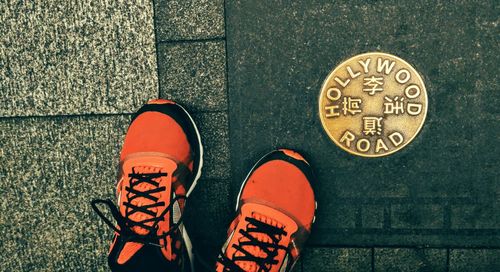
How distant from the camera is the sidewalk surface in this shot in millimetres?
1352

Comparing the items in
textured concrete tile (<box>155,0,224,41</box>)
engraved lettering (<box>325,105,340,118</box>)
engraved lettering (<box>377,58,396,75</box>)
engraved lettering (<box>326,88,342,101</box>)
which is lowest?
engraved lettering (<box>325,105,340,118</box>)

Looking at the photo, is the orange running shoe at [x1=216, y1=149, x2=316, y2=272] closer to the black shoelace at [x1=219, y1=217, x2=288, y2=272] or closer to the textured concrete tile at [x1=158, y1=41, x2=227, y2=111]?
the black shoelace at [x1=219, y1=217, x2=288, y2=272]

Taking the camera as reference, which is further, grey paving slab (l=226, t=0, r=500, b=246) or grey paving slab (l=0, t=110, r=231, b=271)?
grey paving slab (l=0, t=110, r=231, b=271)

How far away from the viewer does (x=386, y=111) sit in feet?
4.52

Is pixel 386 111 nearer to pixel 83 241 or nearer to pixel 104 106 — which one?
pixel 104 106

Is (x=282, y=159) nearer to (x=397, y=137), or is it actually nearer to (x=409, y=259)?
(x=397, y=137)

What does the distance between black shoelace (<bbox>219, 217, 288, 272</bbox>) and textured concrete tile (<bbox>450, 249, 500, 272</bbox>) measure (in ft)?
2.00

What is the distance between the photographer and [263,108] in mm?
1425

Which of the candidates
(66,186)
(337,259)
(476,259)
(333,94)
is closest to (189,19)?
(333,94)

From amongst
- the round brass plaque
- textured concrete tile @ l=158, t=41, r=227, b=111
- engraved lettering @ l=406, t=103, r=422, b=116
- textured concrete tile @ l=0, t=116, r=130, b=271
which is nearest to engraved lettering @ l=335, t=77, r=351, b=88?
the round brass plaque

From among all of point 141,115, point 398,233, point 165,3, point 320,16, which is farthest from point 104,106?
point 398,233

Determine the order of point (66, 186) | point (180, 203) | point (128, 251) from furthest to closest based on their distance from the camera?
point (66, 186)
point (180, 203)
point (128, 251)

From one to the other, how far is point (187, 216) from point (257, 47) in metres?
0.67

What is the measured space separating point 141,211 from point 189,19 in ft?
2.25
